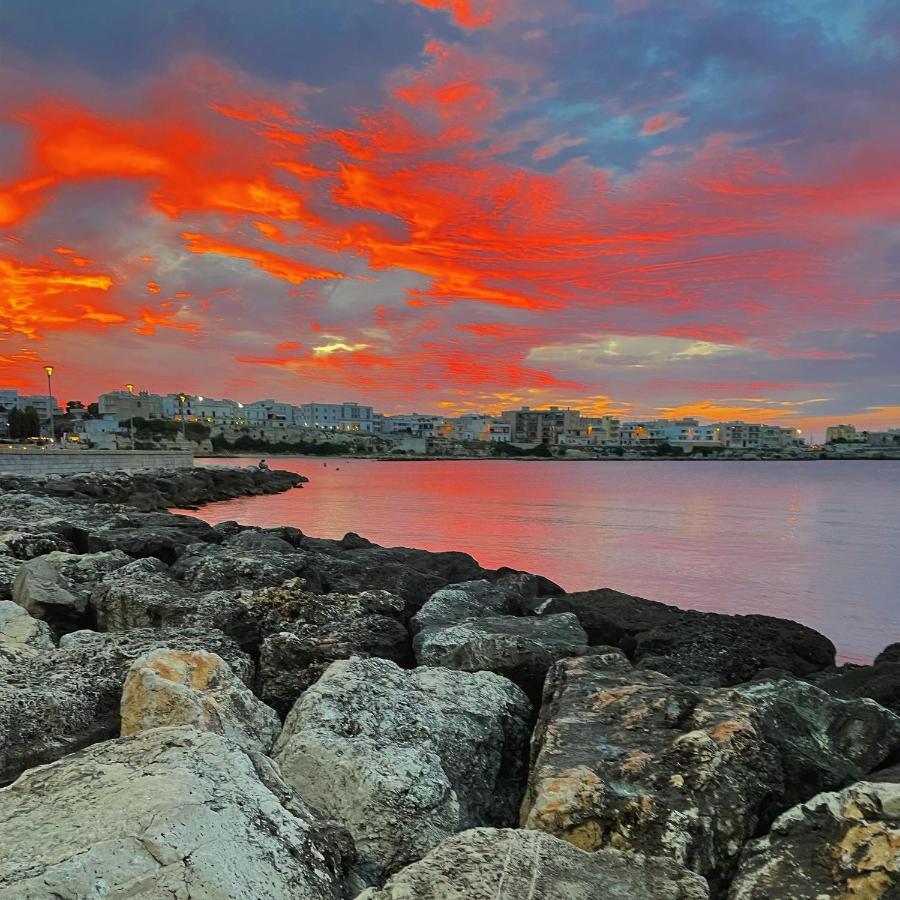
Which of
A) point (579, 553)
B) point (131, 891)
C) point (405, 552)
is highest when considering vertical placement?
point (131, 891)

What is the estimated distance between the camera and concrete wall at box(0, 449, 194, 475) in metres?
26.5

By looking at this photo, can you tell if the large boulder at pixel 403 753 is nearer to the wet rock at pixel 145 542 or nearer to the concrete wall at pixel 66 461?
the wet rock at pixel 145 542

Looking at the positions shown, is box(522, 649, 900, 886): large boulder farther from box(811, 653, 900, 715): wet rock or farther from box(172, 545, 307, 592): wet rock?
box(172, 545, 307, 592): wet rock

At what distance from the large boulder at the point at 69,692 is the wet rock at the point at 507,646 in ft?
4.18

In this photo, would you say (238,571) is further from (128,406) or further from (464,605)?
(128,406)

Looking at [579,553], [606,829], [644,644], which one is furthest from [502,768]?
[579,553]

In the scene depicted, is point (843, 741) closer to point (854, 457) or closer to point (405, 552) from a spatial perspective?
point (405, 552)

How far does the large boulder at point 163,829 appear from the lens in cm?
178

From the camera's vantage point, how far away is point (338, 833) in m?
2.31

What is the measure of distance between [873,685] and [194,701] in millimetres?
3888

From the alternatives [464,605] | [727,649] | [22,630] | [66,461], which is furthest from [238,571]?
[66,461]

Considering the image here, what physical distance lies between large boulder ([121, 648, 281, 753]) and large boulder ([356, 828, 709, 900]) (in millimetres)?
1011

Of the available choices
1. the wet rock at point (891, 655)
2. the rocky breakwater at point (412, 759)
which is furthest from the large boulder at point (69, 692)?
the wet rock at point (891, 655)

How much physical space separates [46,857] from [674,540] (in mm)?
19535
